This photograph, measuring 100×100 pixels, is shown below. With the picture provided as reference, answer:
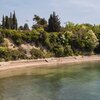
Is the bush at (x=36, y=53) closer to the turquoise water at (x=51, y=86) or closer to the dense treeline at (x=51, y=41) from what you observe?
the dense treeline at (x=51, y=41)

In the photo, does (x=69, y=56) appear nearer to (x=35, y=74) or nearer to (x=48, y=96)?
(x=35, y=74)

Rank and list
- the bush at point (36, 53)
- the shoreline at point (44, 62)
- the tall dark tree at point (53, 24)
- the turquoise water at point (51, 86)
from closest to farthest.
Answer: the turquoise water at point (51, 86), the shoreline at point (44, 62), the bush at point (36, 53), the tall dark tree at point (53, 24)

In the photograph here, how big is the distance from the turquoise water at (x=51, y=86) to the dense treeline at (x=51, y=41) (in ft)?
51.8

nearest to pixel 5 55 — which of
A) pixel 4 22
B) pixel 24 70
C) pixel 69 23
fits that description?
pixel 24 70

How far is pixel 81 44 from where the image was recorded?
92000 mm

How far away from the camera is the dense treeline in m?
75.8

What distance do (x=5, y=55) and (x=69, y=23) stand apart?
2023 inches

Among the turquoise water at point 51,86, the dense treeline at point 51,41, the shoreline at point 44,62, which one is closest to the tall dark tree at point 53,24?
the dense treeline at point 51,41

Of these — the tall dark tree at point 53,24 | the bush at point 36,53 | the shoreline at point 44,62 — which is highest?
the tall dark tree at point 53,24

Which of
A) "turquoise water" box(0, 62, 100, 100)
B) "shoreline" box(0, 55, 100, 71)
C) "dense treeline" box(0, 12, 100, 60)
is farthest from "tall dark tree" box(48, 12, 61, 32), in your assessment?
"turquoise water" box(0, 62, 100, 100)

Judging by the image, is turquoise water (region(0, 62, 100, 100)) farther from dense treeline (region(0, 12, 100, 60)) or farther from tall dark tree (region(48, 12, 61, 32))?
tall dark tree (region(48, 12, 61, 32))

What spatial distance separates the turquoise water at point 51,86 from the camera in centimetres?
3903

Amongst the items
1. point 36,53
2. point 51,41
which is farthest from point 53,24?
point 36,53

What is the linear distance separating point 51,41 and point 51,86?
41.4 metres
